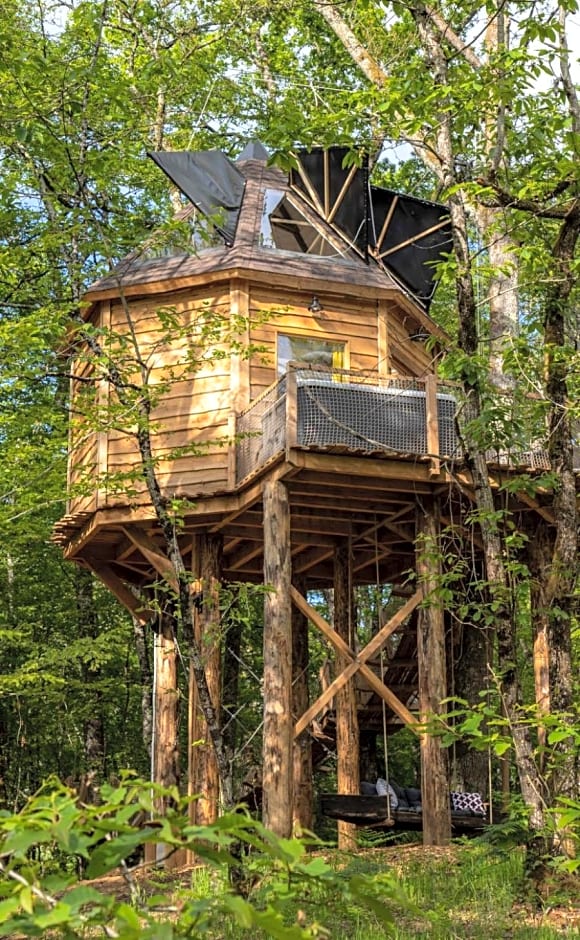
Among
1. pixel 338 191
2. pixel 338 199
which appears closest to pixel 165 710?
pixel 338 199

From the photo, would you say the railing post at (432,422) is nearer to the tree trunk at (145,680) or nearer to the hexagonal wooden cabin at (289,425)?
the hexagonal wooden cabin at (289,425)

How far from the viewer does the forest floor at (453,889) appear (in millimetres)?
8585

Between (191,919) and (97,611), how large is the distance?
23.9 metres

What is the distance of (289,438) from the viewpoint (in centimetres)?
1312

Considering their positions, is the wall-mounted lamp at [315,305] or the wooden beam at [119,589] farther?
the wooden beam at [119,589]

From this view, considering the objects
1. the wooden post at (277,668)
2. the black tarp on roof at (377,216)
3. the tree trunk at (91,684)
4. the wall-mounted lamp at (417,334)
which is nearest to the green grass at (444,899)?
the wooden post at (277,668)

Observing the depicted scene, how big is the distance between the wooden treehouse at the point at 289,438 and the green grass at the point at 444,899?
1.20 m

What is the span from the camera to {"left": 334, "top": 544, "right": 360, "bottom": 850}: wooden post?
15.7 meters

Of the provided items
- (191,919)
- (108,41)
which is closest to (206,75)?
(108,41)

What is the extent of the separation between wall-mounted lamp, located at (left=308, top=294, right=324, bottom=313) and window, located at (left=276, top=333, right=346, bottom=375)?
39cm

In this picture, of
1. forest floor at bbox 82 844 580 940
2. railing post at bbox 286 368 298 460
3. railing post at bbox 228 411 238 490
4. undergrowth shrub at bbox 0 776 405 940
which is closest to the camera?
undergrowth shrub at bbox 0 776 405 940

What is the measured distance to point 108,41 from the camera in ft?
87.2

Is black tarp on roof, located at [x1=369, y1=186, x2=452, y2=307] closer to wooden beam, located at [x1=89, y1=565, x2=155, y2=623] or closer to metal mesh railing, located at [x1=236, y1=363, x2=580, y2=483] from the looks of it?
metal mesh railing, located at [x1=236, y1=363, x2=580, y2=483]

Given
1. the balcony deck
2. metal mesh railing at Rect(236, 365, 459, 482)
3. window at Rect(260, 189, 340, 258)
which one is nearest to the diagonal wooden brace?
the balcony deck
